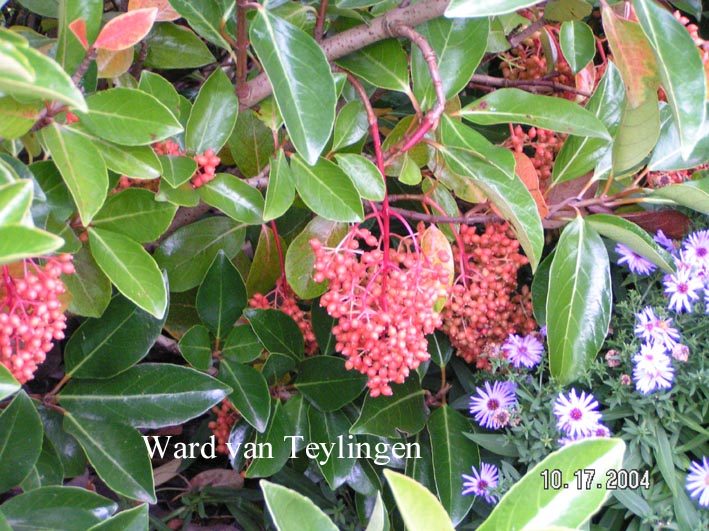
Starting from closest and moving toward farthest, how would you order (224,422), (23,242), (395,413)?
(23,242), (395,413), (224,422)

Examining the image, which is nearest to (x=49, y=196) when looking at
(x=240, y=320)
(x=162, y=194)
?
(x=162, y=194)

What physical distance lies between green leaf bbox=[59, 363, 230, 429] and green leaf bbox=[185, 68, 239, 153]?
325 mm

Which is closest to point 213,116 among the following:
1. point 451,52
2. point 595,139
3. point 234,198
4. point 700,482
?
point 234,198

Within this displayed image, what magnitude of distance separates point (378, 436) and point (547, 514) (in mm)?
458

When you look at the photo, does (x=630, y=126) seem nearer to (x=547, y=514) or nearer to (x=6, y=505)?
(x=547, y=514)

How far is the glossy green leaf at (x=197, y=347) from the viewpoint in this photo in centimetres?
108

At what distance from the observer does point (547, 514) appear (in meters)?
0.69

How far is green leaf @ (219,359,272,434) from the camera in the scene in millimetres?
1064

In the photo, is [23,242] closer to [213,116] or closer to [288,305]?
[213,116]

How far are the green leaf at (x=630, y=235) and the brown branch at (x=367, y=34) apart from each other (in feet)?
1.18

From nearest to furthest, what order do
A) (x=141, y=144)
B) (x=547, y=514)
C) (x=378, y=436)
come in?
1. (x=547, y=514)
2. (x=141, y=144)
3. (x=378, y=436)

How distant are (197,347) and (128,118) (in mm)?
418

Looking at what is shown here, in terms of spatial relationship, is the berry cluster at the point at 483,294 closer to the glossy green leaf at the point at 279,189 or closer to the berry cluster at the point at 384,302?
the berry cluster at the point at 384,302

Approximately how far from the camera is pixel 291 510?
70cm
